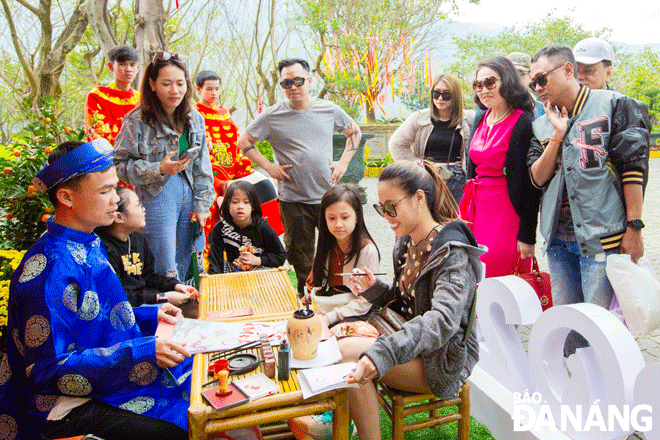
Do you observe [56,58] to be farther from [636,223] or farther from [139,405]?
[636,223]

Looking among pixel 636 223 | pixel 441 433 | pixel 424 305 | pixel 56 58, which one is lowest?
pixel 441 433

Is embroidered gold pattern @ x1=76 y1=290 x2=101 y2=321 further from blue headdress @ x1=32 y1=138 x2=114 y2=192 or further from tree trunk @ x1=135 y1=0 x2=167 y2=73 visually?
tree trunk @ x1=135 y1=0 x2=167 y2=73

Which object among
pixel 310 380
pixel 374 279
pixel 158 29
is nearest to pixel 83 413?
pixel 310 380

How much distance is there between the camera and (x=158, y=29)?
551 centimetres

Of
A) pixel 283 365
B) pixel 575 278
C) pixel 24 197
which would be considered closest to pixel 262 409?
pixel 283 365

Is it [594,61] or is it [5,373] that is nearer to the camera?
[5,373]

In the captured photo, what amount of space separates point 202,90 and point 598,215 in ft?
12.1

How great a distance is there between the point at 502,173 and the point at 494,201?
16cm

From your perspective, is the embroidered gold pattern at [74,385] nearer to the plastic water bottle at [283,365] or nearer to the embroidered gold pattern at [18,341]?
the embroidered gold pattern at [18,341]

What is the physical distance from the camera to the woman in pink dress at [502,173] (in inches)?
103

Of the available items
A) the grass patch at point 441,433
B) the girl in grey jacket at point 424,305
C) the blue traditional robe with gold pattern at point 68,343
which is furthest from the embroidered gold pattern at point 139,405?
the grass patch at point 441,433

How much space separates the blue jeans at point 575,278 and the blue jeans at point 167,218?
2.08m

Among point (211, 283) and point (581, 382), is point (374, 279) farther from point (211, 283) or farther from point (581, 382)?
point (211, 283)

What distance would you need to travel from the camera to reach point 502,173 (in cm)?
271
